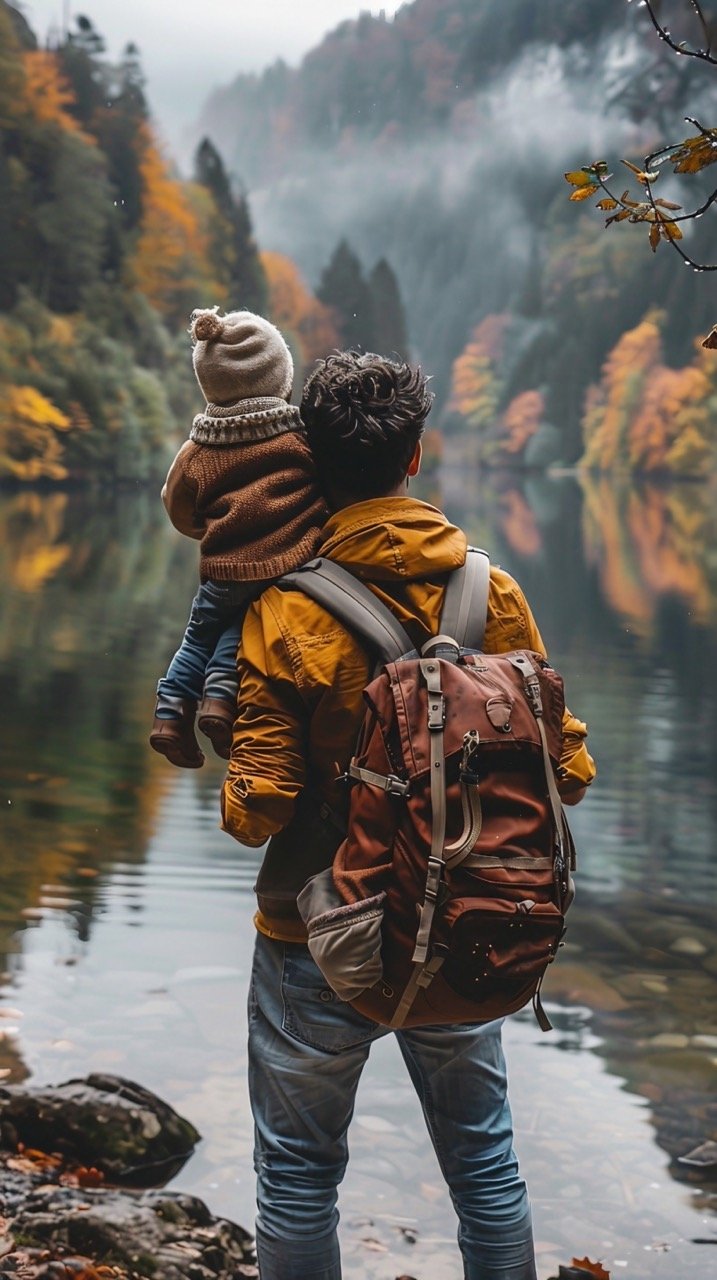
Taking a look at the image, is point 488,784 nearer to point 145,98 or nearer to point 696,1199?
point 696,1199

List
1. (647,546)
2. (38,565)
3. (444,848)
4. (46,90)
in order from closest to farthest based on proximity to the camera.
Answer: (444,848)
(38,565)
(647,546)
(46,90)

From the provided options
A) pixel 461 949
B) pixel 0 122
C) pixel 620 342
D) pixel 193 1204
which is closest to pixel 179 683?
pixel 461 949

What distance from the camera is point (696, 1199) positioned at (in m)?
3.40

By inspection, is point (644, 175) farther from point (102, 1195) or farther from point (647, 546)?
point (647, 546)

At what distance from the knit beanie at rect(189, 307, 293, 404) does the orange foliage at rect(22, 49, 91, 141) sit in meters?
33.0

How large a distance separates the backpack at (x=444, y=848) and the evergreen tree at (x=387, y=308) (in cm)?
2833

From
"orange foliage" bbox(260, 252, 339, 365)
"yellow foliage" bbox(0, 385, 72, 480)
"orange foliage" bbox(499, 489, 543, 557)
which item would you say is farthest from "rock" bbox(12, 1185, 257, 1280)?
"orange foliage" bbox(260, 252, 339, 365)

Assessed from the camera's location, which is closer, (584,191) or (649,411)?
(584,191)

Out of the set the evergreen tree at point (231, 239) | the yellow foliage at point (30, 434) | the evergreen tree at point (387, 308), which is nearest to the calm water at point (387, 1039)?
the yellow foliage at point (30, 434)

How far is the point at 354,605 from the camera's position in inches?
75.7

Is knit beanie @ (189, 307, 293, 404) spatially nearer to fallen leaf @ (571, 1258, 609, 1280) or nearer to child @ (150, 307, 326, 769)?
child @ (150, 307, 326, 769)

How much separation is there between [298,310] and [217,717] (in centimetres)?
3002

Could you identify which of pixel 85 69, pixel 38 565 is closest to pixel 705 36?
pixel 38 565

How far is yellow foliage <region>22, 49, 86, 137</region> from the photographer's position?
107ft
